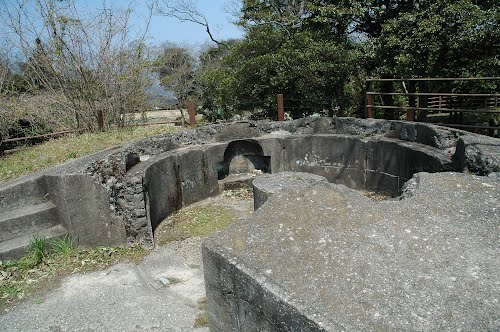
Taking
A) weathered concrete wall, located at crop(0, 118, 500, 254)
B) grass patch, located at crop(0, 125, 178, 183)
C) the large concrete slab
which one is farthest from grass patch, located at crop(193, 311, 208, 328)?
grass patch, located at crop(0, 125, 178, 183)

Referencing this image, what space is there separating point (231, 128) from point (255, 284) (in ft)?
21.2

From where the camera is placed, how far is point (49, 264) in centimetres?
515

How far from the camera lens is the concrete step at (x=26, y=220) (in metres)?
Answer: 5.27

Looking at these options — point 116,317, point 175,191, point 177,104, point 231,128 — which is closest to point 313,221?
point 116,317

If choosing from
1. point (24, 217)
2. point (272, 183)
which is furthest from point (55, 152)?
point (272, 183)

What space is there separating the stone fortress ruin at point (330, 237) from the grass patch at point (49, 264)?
0.61ft

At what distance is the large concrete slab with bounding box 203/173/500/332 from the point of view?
2.26 m

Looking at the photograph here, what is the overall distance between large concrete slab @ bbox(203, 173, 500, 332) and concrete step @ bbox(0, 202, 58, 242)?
139 inches

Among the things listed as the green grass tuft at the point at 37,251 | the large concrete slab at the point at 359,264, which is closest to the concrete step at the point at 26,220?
the green grass tuft at the point at 37,251

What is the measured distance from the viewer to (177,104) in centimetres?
2312

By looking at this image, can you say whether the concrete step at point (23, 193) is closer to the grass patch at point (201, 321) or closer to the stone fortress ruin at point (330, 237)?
the stone fortress ruin at point (330, 237)

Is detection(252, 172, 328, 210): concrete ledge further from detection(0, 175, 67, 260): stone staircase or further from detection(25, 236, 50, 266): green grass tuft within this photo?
detection(25, 236, 50, 266): green grass tuft

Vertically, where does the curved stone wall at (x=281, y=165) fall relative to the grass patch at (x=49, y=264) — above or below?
above

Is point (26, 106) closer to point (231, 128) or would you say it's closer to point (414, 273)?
point (231, 128)
